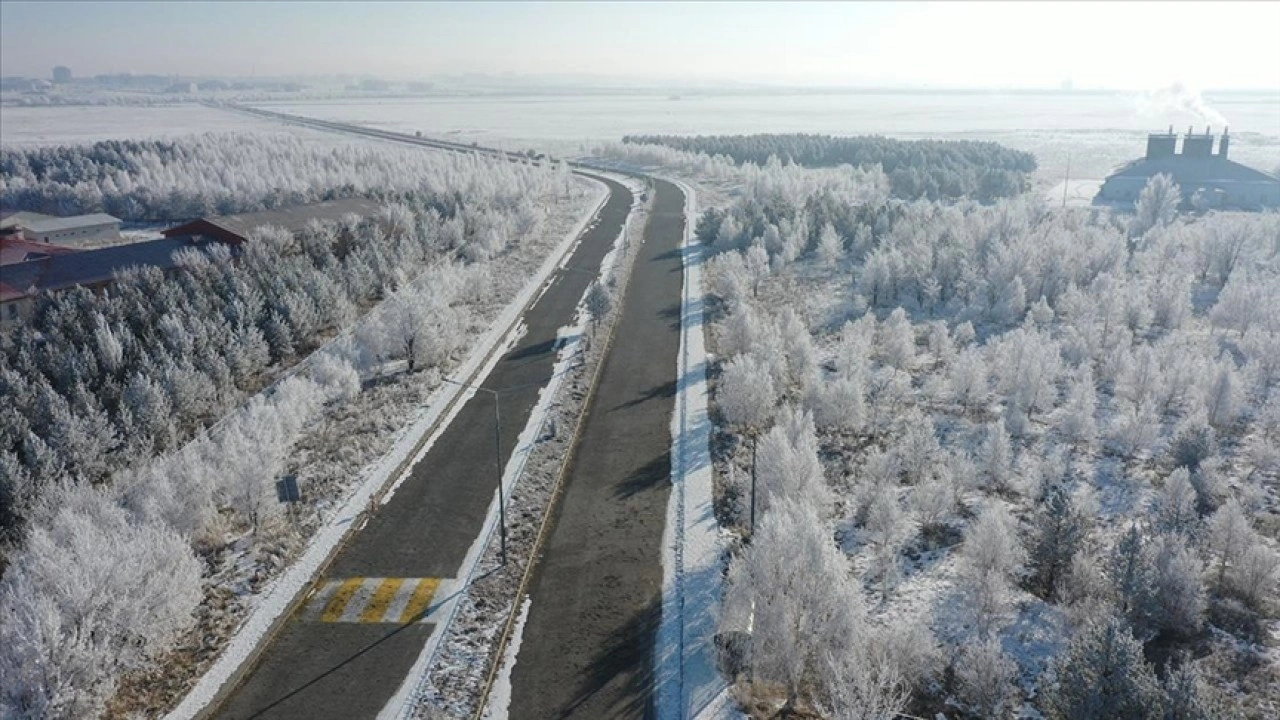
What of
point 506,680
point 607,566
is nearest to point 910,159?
point 607,566

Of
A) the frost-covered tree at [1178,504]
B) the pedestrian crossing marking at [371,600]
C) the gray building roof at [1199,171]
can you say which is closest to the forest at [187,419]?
the pedestrian crossing marking at [371,600]

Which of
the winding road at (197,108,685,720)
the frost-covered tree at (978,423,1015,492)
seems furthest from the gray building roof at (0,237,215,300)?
the frost-covered tree at (978,423,1015,492)

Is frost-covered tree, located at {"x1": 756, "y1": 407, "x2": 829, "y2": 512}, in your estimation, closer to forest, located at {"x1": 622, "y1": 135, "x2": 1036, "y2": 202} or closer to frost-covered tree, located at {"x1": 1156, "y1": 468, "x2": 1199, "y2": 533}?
frost-covered tree, located at {"x1": 1156, "y1": 468, "x2": 1199, "y2": 533}

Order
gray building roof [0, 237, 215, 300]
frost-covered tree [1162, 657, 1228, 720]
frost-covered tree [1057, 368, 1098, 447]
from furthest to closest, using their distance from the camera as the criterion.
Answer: gray building roof [0, 237, 215, 300] < frost-covered tree [1057, 368, 1098, 447] < frost-covered tree [1162, 657, 1228, 720]

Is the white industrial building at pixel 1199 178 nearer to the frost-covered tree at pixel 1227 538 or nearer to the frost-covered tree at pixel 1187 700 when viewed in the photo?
the frost-covered tree at pixel 1227 538

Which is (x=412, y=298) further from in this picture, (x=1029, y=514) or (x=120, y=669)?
(x=1029, y=514)

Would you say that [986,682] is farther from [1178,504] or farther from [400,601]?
[400,601]
